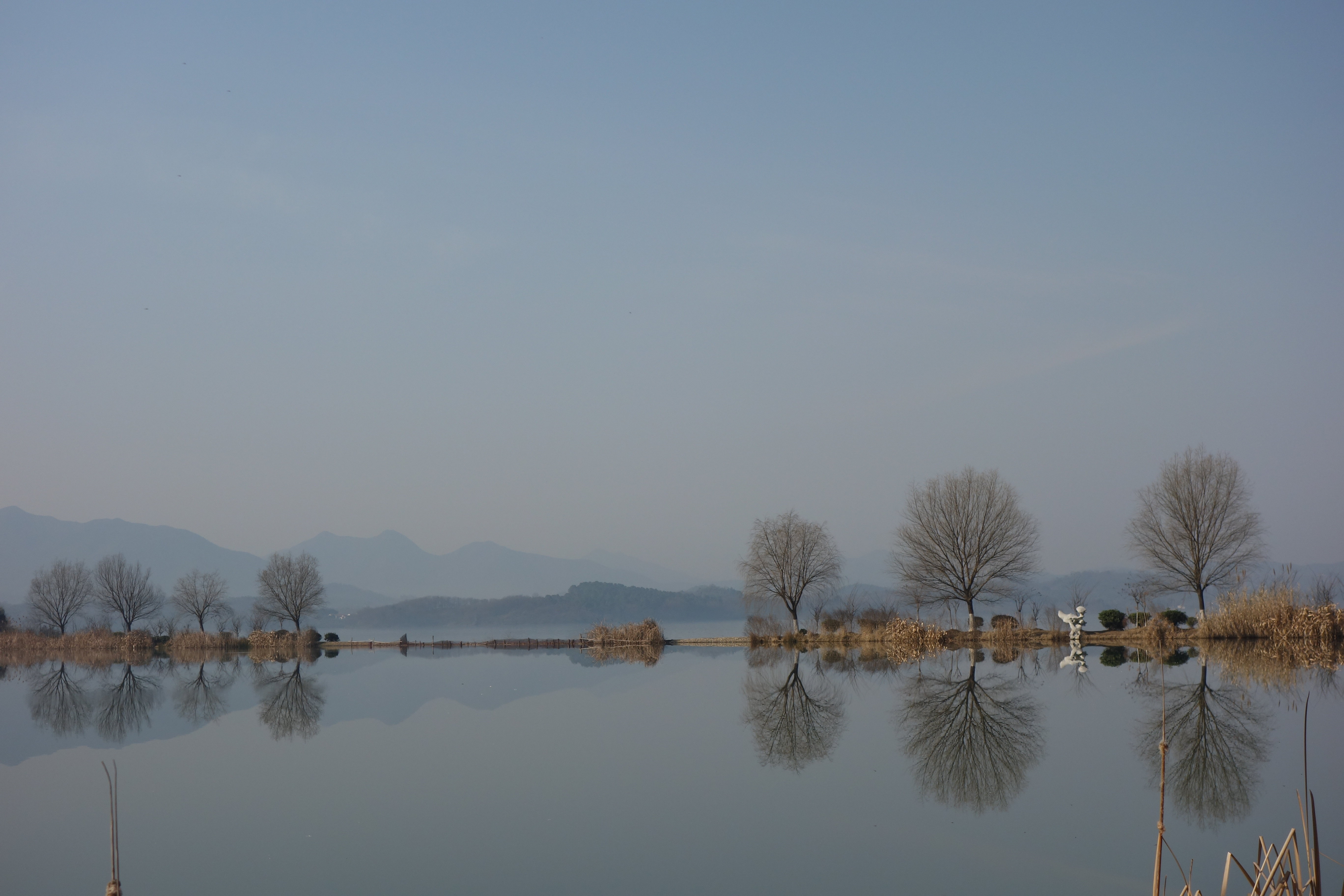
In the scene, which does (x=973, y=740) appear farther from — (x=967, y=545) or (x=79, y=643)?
(x=79, y=643)

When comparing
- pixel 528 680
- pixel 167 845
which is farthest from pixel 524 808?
pixel 528 680

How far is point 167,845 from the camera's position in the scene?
1135cm

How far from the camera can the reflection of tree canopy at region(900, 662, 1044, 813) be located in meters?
12.4

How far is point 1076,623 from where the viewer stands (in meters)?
37.4

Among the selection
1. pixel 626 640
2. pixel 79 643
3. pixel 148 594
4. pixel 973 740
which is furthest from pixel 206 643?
pixel 973 740

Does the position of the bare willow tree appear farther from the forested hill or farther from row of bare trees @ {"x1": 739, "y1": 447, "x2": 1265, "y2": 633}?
the forested hill

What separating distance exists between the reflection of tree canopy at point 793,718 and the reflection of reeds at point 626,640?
16.4 meters

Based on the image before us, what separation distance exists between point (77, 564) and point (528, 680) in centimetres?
5601

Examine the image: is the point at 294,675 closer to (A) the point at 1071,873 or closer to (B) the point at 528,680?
(B) the point at 528,680

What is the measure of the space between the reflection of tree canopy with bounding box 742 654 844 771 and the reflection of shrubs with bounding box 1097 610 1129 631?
18.8m

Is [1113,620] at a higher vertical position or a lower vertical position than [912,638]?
higher

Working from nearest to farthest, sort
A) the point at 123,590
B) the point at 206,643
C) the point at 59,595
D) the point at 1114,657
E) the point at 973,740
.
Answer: the point at 973,740
the point at 1114,657
the point at 206,643
the point at 123,590
the point at 59,595

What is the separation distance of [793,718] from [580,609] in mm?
129764

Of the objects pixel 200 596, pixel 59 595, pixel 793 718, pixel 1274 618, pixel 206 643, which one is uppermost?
pixel 59 595
